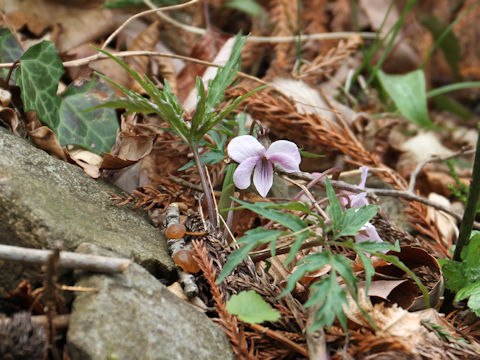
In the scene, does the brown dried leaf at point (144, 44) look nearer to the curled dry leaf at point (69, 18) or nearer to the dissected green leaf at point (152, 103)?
the curled dry leaf at point (69, 18)

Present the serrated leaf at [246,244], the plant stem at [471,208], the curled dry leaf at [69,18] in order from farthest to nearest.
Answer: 1. the curled dry leaf at [69,18]
2. the plant stem at [471,208]
3. the serrated leaf at [246,244]

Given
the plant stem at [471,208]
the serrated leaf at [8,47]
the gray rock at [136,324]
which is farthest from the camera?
the serrated leaf at [8,47]

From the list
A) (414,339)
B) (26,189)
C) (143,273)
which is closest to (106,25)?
(26,189)

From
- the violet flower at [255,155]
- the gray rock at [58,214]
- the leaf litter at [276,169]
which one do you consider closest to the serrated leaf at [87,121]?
the leaf litter at [276,169]

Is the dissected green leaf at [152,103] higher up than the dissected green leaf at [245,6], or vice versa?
the dissected green leaf at [152,103]

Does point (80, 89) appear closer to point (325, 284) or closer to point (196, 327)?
point (196, 327)

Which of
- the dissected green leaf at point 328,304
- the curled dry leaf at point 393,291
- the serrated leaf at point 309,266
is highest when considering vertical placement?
the serrated leaf at point 309,266
